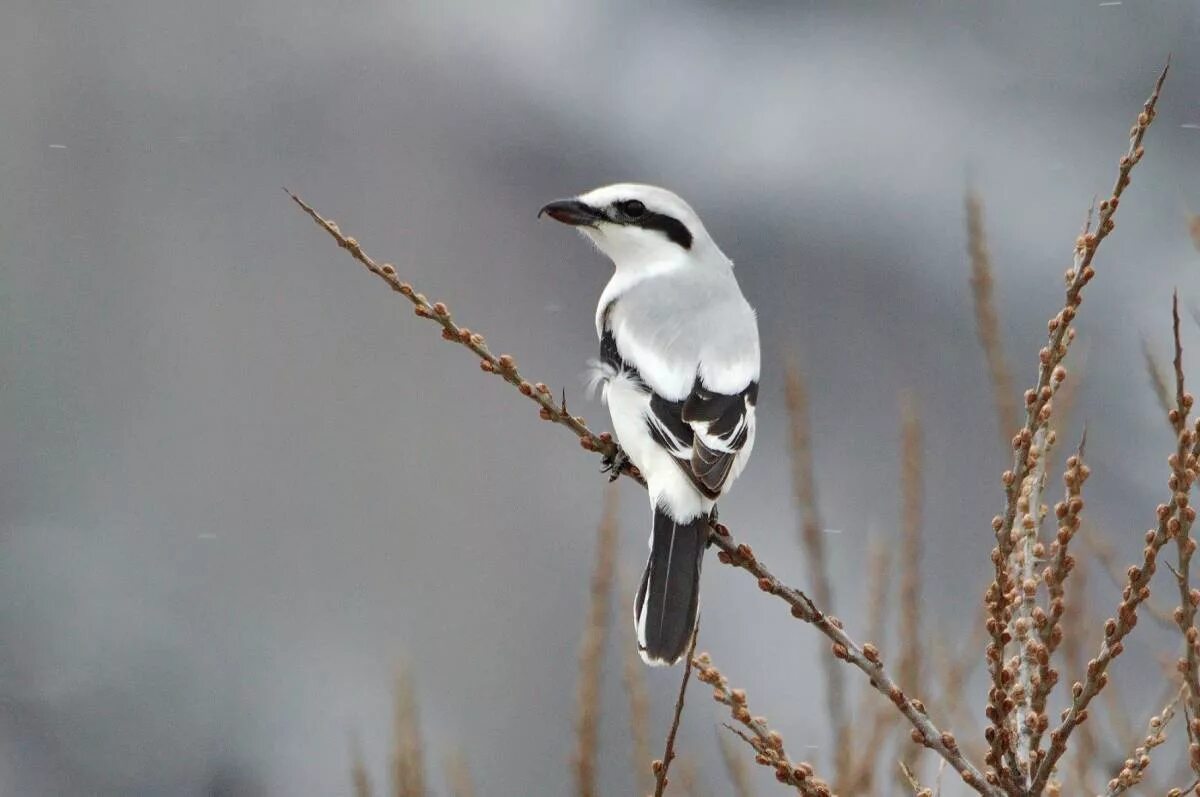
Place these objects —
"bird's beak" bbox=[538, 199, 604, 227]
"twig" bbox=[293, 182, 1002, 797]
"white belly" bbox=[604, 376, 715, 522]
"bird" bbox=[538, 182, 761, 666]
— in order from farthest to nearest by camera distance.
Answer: "bird's beak" bbox=[538, 199, 604, 227] < "white belly" bbox=[604, 376, 715, 522] < "bird" bbox=[538, 182, 761, 666] < "twig" bbox=[293, 182, 1002, 797]

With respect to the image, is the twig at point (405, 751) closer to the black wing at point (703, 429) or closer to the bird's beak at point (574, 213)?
the black wing at point (703, 429)

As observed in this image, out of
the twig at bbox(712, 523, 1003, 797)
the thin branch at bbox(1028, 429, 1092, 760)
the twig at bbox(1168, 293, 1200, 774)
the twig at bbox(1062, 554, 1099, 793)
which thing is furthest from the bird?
the twig at bbox(1168, 293, 1200, 774)

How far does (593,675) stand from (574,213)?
1.38 metres

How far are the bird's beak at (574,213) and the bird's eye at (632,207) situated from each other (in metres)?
0.06

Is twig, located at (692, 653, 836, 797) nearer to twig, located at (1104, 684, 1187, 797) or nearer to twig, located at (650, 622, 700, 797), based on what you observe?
twig, located at (650, 622, 700, 797)

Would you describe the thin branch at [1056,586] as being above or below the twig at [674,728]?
above

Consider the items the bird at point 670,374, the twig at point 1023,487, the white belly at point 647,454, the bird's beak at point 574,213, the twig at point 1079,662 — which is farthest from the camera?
the bird's beak at point 574,213

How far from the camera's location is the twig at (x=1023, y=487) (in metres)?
1.14

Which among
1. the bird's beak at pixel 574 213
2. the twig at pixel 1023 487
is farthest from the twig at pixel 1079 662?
the bird's beak at pixel 574 213

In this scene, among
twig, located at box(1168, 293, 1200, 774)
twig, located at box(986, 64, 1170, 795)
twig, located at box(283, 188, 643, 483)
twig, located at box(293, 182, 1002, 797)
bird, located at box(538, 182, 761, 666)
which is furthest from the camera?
bird, located at box(538, 182, 761, 666)

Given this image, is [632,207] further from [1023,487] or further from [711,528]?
[1023,487]

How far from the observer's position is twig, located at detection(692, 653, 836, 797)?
1218 millimetres

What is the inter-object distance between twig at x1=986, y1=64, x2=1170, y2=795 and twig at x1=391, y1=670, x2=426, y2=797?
0.86 meters

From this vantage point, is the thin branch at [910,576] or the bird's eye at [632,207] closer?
the thin branch at [910,576]
